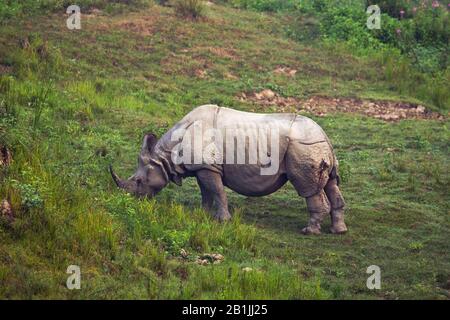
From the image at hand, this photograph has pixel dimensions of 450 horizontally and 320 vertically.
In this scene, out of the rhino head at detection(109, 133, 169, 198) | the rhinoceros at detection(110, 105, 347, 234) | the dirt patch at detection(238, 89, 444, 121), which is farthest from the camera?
the dirt patch at detection(238, 89, 444, 121)

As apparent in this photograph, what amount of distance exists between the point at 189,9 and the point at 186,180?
25.1 ft

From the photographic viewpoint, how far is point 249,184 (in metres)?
12.3

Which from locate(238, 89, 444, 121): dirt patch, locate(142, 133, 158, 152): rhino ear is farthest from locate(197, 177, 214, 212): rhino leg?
locate(238, 89, 444, 121): dirt patch

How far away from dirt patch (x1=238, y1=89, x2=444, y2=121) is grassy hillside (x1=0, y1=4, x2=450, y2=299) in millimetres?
98

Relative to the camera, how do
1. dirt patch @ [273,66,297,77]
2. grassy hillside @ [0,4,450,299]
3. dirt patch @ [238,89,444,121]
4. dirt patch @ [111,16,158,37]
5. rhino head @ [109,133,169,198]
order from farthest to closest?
dirt patch @ [111,16,158,37]
dirt patch @ [273,66,297,77]
dirt patch @ [238,89,444,121]
rhino head @ [109,133,169,198]
grassy hillside @ [0,4,450,299]

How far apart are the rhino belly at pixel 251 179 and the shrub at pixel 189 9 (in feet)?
29.5

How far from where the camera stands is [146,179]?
12508 millimetres

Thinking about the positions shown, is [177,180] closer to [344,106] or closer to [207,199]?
[207,199]

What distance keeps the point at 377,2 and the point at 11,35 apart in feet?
→ 27.9

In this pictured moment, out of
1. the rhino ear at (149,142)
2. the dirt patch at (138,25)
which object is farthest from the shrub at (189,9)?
the rhino ear at (149,142)

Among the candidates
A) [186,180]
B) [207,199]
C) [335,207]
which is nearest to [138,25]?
[186,180]

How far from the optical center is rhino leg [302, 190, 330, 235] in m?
12.2

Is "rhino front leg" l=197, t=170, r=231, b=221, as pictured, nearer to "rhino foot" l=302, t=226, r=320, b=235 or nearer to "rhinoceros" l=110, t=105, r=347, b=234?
"rhinoceros" l=110, t=105, r=347, b=234
